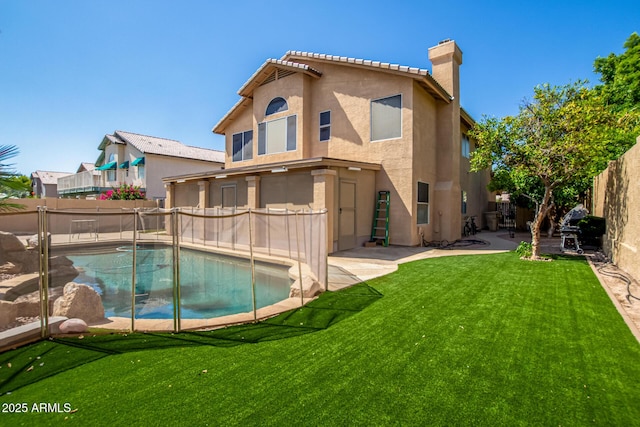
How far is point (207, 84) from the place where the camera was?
58.3 ft

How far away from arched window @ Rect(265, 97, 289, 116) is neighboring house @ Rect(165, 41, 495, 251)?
0.17ft

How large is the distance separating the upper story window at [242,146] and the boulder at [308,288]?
12.6 meters

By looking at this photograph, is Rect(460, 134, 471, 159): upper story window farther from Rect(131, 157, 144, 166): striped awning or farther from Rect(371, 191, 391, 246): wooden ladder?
Rect(131, 157, 144, 166): striped awning

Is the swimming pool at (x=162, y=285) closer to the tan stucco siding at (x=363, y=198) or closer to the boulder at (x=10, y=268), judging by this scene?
the boulder at (x=10, y=268)

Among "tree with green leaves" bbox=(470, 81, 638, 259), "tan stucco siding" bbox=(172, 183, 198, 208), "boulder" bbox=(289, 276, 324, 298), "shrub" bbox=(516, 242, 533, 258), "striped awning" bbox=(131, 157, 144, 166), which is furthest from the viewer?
"striped awning" bbox=(131, 157, 144, 166)

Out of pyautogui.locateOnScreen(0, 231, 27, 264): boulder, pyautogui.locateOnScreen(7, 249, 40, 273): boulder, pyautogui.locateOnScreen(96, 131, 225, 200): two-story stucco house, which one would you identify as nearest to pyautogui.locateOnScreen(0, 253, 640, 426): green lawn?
pyautogui.locateOnScreen(7, 249, 40, 273): boulder

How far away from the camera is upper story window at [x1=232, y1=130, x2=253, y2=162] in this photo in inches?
720

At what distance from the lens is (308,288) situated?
22.0 ft

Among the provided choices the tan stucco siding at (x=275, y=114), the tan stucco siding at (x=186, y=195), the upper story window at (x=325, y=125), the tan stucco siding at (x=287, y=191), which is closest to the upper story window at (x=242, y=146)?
the tan stucco siding at (x=275, y=114)

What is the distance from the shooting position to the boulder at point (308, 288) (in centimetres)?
665

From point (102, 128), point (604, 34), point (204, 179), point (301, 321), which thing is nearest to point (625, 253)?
point (301, 321)

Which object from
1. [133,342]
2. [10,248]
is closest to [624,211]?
[133,342]

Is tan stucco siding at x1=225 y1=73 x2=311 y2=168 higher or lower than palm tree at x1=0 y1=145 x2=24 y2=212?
higher

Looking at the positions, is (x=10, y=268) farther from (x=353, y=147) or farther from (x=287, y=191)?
(x=353, y=147)
